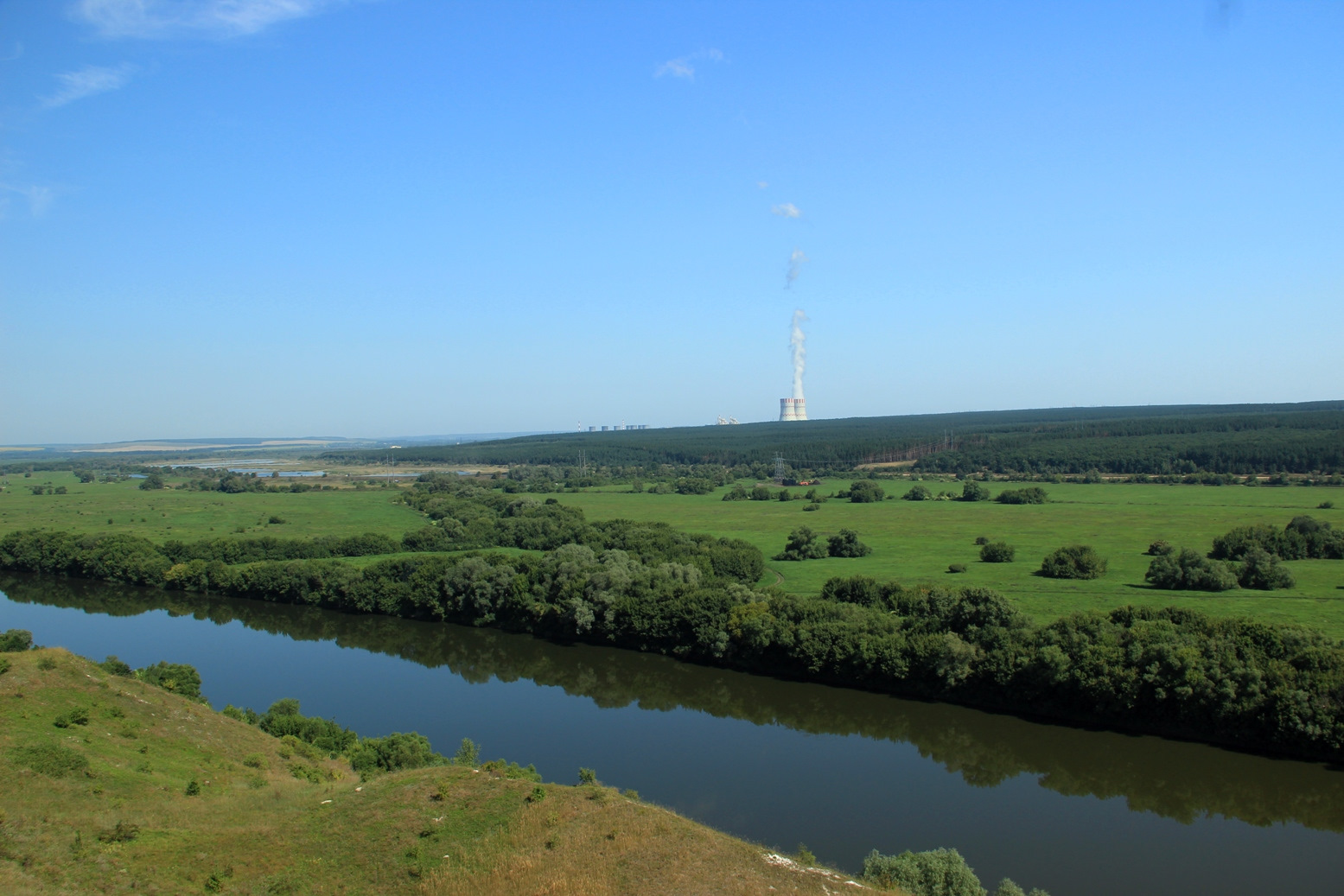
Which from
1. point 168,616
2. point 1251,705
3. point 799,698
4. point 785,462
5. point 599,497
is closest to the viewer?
point 1251,705

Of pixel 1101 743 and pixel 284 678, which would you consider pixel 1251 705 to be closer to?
pixel 1101 743

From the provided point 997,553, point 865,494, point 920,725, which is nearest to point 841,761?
point 920,725

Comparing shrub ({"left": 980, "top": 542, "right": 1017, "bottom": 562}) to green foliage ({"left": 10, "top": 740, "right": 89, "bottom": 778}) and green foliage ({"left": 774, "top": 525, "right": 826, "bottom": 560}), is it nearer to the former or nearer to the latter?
green foliage ({"left": 774, "top": 525, "right": 826, "bottom": 560})

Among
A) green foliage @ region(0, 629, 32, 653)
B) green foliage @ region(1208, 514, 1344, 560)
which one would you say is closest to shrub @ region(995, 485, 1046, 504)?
green foliage @ region(1208, 514, 1344, 560)

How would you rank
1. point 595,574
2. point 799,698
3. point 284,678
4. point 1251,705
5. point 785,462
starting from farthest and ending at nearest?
1. point 785,462
2. point 595,574
3. point 284,678
4. point 799,698
5. point 1251,705

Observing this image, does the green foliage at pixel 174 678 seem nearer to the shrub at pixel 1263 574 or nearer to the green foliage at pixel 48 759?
the green foliage at pixel 48 759

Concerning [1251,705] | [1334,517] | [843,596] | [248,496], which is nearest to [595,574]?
[843,596]
